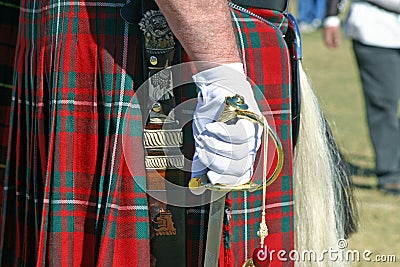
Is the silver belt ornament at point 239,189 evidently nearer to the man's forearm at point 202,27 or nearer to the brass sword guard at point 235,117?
the brass sword guard at point 235,117

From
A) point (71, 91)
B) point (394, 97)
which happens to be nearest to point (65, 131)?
point (71, 91)

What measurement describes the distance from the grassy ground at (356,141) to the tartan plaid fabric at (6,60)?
818 mm

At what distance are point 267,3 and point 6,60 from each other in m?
0.72

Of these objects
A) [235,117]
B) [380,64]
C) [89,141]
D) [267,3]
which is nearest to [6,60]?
[89,141]

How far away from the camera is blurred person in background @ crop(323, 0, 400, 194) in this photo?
4930 mm

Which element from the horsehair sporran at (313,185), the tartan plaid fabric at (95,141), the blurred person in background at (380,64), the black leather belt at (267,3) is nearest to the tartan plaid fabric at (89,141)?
the tartan plaid fabric at (95,141)

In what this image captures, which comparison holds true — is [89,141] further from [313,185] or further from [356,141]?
[356,141]

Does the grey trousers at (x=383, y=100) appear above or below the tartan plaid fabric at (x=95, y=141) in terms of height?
above

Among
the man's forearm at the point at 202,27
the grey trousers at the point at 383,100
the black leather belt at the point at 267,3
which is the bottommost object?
the man's forearm at the point at 202,27

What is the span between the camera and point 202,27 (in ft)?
5.13

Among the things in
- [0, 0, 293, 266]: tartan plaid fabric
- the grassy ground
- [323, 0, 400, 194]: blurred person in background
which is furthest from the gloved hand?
[323, 0, 400, 194]: blurred person in background

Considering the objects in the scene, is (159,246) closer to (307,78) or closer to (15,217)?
(15,217)

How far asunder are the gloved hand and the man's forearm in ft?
0.10

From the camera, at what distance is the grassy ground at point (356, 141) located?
4095mm
